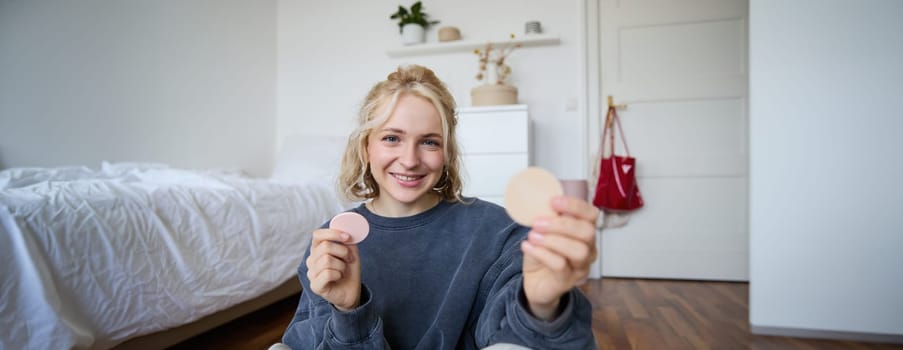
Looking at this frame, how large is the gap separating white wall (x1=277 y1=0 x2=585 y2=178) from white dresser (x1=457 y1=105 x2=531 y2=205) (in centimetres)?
50

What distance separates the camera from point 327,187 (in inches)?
99.3

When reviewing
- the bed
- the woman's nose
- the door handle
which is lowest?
the bed

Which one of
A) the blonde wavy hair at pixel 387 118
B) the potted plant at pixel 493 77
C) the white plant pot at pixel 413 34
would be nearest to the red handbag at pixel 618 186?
the potted plant at pixel 493 77

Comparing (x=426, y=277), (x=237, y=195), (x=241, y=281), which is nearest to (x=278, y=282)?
(x=241, y=281)

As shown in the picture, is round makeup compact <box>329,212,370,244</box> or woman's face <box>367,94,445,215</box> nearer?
round makeup compact <box>329,212,370,244</box>

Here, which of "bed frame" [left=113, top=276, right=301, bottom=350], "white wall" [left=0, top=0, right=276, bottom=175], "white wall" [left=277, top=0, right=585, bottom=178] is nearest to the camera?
"bed frame" [left=113, top=276, right=301, bottom=350]

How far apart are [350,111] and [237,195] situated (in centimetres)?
201

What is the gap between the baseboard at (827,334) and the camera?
5.87 ft

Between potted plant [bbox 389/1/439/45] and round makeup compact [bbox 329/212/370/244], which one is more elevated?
potted plant [bbox 389/1/439/45]

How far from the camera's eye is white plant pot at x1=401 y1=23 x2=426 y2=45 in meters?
3.42

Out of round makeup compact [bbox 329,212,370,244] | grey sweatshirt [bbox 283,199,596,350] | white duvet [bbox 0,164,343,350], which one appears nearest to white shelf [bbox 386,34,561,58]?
white duvet [bbox 0,164,343,350]

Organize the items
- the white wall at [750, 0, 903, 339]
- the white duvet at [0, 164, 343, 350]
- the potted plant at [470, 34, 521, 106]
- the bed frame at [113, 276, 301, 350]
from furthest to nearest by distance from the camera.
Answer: the potted plant at [470, 34, 521, 106] → the white wall at [750, 0, 903, 339] → the bed frame at [113, 276, 301, 350] → the white duvet at [0, 164, 343, 350]

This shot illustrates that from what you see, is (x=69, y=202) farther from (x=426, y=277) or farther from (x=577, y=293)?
(x=577, y=293)

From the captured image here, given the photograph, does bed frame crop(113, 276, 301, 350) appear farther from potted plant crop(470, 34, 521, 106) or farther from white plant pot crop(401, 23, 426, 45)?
white plant pot crop(401, 23, 426, 45)
